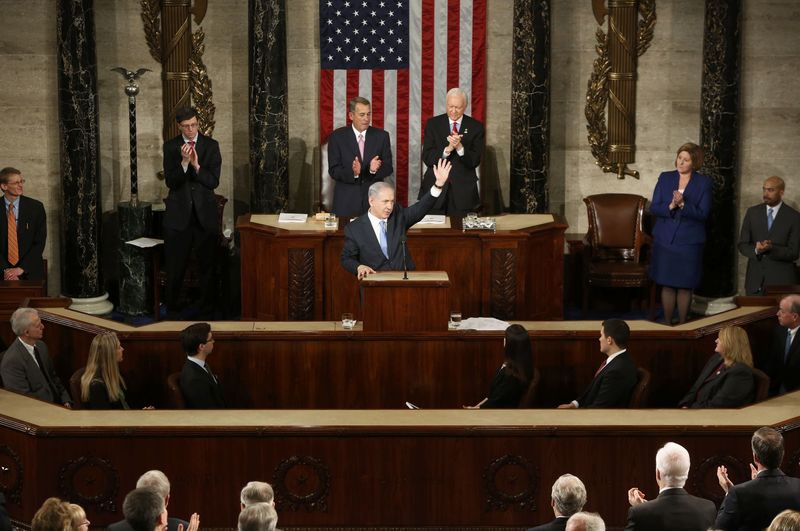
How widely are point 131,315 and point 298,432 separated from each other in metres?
5.72

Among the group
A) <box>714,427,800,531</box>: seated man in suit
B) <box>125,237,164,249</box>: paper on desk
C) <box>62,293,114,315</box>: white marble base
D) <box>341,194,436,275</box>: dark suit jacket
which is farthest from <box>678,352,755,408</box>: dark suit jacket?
<box>62,293,114,315</box>: white marble base

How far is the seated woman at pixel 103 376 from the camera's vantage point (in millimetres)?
8039

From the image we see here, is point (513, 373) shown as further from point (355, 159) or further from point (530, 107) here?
point (530, 107)

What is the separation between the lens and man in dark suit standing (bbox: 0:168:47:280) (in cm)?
1158

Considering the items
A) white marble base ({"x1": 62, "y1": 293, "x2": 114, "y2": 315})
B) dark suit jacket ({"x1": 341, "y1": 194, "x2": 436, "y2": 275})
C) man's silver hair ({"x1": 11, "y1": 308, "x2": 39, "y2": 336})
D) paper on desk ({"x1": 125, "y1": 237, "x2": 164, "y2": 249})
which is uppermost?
dark suit jacket ({"x1": 341, "y1": 194, "x2": 436, "y2": 275})

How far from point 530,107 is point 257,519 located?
8128 millimetres

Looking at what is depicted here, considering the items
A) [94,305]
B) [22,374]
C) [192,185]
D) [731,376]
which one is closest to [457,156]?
[192,185]

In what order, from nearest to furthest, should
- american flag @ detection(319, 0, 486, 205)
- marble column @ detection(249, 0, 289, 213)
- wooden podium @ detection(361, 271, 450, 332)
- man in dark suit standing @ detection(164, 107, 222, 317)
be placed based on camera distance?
1. wooden podium @ detection(361, 271, 450, 332)
2. man in dark suit standing @ detection(164, 107, 222, 317)
3. marble column @ detection(249, 0, 289, 213)
4. american flag @ detection(319, 0, 486, 205)

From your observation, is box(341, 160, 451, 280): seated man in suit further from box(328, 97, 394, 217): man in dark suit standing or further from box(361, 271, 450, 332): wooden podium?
box(328, 97, 394, 217): man in dark suit standing

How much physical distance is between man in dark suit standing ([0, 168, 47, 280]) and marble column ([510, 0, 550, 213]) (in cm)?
455

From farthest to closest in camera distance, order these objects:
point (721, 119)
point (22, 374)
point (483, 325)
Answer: point (721, 119) < point (483, 325) < point (22, 374)

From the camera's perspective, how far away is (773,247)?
451 inches

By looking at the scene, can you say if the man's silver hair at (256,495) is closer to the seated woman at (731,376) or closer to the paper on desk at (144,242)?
the seated woman at (731,376)

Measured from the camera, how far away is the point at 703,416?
7.67 metres
